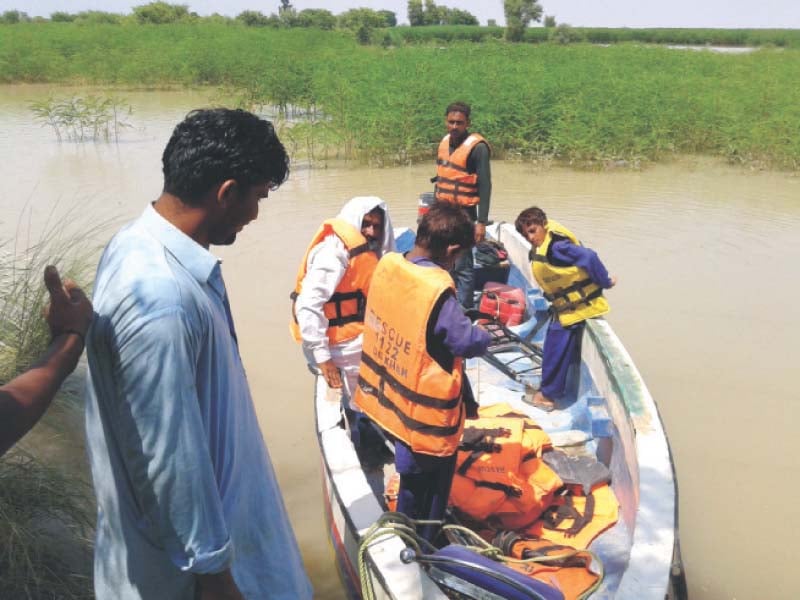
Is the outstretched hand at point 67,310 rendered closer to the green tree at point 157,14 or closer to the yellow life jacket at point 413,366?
the yellow life jacket at point 413,366

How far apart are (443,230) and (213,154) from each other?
3.99 ft

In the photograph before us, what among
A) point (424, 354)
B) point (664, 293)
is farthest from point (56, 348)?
point (664, 293)

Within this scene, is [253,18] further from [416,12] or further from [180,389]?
[180,389]

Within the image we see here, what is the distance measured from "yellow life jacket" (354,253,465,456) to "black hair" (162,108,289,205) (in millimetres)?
1045

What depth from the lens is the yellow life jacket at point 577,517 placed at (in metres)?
2.96

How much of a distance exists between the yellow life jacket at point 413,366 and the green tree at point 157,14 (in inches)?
1671

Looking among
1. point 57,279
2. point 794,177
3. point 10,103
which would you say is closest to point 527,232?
point 57,279

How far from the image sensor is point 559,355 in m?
4.20

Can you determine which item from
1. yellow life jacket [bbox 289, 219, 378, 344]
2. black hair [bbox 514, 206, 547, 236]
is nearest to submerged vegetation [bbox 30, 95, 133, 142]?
black hair [bbox 514, 206, 547, 236]

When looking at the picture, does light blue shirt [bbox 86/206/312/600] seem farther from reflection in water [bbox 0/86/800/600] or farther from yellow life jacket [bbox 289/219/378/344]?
reflection in water [bbox 0/86/800/600]

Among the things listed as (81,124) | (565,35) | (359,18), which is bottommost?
(81,124)

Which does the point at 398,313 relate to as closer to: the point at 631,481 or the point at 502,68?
the point at 631,481

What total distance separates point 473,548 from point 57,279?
4.99ft

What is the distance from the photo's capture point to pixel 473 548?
7.20 feet
